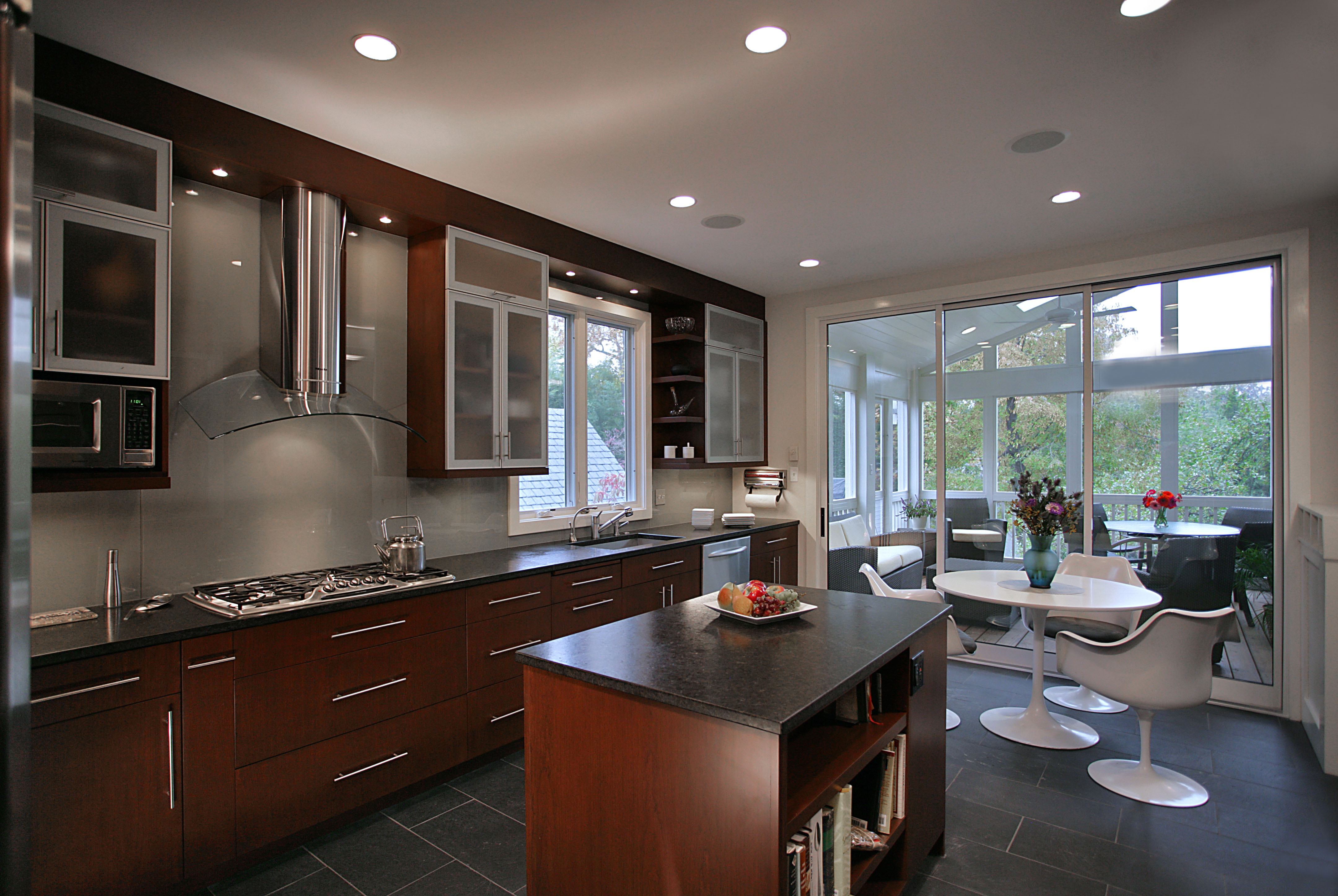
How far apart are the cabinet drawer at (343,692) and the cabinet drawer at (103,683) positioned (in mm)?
229

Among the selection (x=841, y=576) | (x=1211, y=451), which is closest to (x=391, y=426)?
(x=841, y=576)

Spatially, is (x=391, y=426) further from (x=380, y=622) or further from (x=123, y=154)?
(x=123, y=154)

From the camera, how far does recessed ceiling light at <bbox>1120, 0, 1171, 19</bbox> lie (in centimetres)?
189

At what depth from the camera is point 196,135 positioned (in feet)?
7.70

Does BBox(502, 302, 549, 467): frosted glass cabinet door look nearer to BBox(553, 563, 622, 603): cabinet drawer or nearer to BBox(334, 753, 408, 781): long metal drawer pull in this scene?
BBox(553, 563, 622, 603): cabinet drawer

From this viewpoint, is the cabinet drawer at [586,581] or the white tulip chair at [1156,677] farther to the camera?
the cabinet drawer at [586,581]

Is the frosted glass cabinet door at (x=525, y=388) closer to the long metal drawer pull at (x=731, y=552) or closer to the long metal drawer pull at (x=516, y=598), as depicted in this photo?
the long metal drawer pull at (x=516, y=598)

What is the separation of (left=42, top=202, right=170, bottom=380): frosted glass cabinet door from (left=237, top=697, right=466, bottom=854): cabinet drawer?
1.41 metres

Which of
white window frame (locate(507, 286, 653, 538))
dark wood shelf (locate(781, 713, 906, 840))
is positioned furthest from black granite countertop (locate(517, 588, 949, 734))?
white window frame (locate(507, 286, 653, 538))

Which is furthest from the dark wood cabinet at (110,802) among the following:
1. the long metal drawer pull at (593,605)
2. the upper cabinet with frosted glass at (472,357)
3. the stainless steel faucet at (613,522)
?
the stainless steel faucet at (613,522)

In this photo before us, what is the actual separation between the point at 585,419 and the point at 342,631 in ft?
7.25

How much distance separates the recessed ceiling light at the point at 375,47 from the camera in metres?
2.05

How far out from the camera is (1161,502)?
3943mm

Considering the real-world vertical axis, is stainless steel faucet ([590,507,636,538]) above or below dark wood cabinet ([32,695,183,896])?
above
